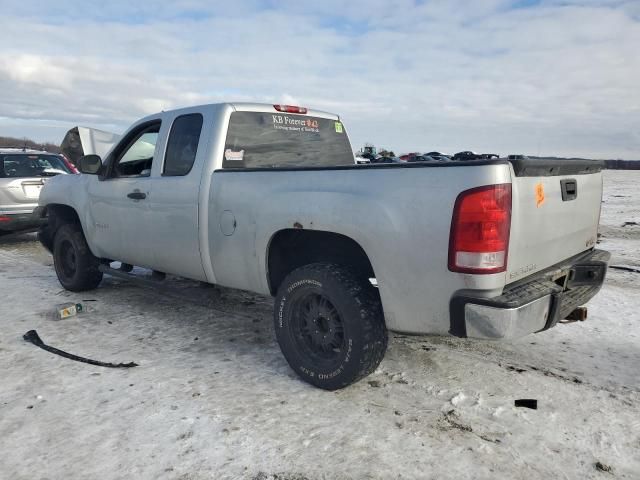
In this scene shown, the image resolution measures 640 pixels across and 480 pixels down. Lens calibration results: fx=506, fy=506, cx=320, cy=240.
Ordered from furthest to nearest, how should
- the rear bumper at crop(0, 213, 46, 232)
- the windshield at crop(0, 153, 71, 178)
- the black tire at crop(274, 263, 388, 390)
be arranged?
the windshield at crop(0, 153, 71, 178)
the rear bumper at crop(0, 213, 46, 232)
the black tire at crop(274, 263, 388, 390)

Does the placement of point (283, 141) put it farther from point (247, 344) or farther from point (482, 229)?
point (482, 229)

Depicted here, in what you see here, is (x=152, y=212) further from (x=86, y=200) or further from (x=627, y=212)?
(x=627, y=212)

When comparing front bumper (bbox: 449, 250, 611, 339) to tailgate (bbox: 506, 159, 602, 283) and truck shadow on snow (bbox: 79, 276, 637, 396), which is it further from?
truck shadow on snow (bbox: 79, 276, 637, 396)

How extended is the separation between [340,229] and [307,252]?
76 cm

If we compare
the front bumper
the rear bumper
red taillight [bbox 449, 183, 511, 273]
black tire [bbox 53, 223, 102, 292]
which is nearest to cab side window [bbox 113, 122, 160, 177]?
black tire [bbox 53, 223, 102, 292]

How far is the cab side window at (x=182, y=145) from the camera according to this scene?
438 cm

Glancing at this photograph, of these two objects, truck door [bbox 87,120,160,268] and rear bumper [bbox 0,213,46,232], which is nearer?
truck door [bbox 87,120,160,268]

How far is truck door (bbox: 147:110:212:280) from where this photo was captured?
4215mm

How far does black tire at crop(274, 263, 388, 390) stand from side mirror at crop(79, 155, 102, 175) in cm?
281

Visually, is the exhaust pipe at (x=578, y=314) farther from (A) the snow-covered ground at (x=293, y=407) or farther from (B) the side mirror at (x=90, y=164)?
(B) the side mirror at (x=90, y=164)

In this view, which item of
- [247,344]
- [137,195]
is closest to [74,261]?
[137,195]

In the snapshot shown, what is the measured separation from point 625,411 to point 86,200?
5.28 metres

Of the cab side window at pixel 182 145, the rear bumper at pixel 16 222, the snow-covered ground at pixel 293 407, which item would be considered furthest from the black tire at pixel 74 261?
the rear bumper at pixel 16 222

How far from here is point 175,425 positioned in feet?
9.86
